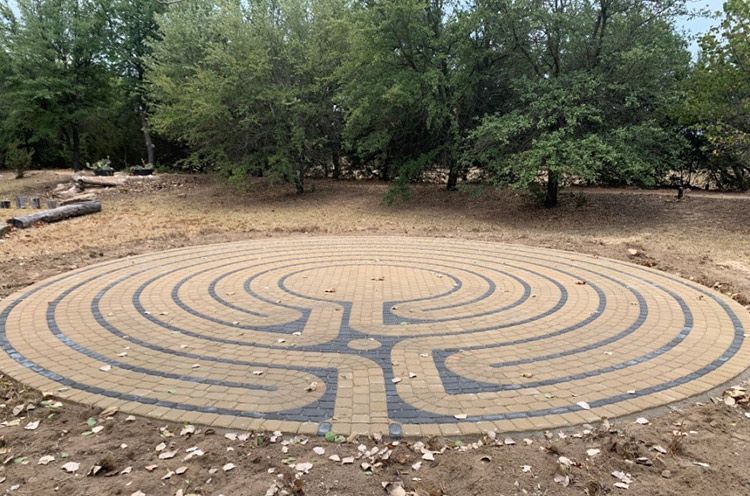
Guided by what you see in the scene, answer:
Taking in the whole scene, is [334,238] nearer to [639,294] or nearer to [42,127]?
[639,294]

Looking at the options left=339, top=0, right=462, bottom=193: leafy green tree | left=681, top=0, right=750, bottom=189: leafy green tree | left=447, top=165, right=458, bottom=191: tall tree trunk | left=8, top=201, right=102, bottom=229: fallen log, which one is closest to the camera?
left=681, top=0, right=750, bottom=189: leafy green tree

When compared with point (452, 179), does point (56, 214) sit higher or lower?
lower

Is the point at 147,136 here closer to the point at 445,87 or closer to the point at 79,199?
the point at 79,199

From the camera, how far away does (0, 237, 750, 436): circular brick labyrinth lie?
3.69 meters

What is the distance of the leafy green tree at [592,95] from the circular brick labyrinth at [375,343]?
4.82 metres

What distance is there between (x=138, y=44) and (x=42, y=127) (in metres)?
6.19

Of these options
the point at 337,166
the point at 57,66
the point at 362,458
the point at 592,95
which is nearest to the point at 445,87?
the point at 592,95

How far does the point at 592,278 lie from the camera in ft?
24.1

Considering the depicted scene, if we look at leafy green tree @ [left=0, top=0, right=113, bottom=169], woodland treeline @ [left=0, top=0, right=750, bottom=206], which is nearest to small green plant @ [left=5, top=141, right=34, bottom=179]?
leafy green tree @ [left=0, top=0, right=113, bottom=169]

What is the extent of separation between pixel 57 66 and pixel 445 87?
1950cm

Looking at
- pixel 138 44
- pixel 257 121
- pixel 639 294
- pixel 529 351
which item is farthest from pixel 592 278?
pixel 138 44

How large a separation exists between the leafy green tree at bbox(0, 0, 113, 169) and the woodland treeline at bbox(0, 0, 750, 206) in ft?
0.35

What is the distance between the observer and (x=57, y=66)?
79.8 ft

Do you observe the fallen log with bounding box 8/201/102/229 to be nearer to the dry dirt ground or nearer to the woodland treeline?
the woodland treeline
